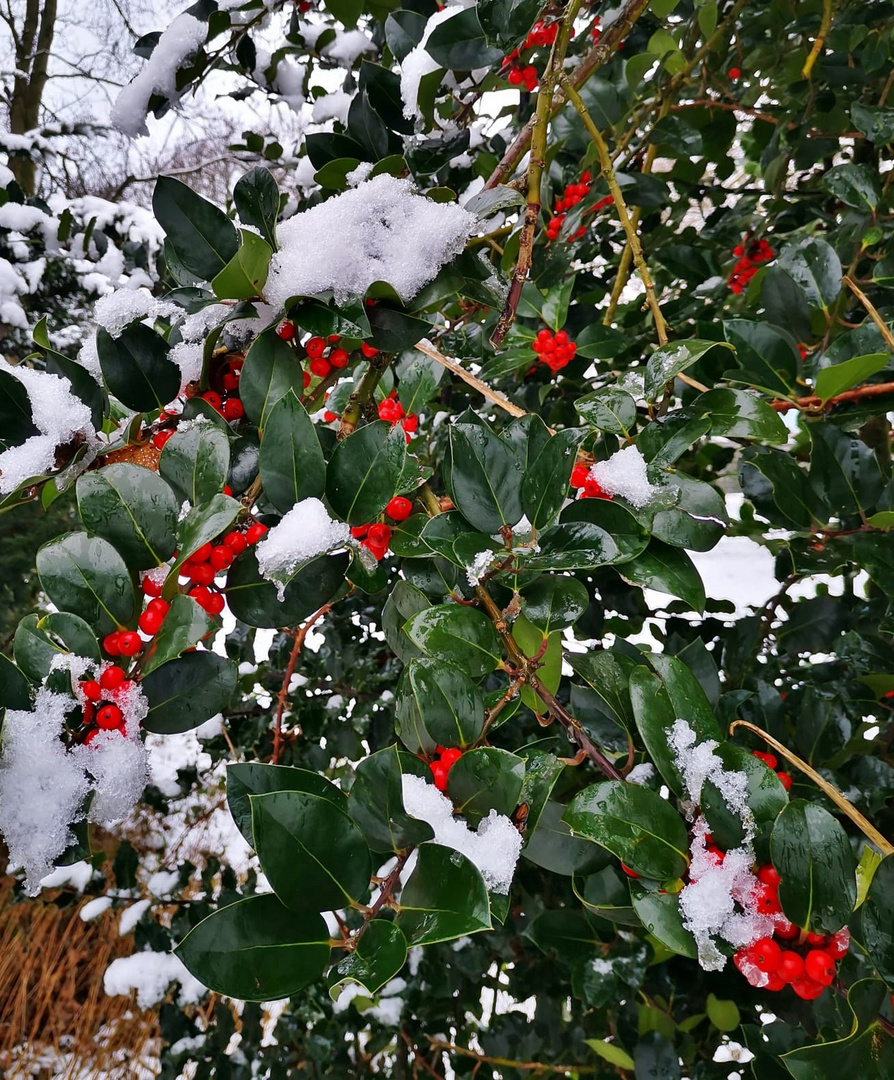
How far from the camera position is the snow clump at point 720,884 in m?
0.39

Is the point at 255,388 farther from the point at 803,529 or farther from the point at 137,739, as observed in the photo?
the point at 803,529

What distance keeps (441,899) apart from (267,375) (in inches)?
13.2

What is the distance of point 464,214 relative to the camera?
1.64 ft

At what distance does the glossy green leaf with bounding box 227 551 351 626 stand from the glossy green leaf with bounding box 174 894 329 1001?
171 millimetres

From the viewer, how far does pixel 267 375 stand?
0.47 m

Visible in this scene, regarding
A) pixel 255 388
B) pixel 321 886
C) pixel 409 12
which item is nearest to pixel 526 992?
pixel 321 886

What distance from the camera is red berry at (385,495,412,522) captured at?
53 centimetres

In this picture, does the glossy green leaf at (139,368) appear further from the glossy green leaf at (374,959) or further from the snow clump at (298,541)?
the glossy green leaf at (374,959)

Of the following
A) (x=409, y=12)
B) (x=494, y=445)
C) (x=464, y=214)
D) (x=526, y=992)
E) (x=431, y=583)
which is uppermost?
(x=409, y=12)

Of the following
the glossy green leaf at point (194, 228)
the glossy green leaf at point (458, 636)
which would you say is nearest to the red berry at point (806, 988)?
the glossy green leaf at point (458, 636)

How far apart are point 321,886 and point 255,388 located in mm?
309

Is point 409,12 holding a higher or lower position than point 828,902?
higher

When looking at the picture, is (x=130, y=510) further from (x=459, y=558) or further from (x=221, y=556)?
(x=459, y=558)

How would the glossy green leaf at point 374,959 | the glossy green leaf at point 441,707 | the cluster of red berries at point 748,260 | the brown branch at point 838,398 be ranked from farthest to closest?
the cluster of red berries at point 748,260 → the brown branch at point 838,398 → the glossy green leaf at point 441,707 → the glossy green leaf at point 374,959
